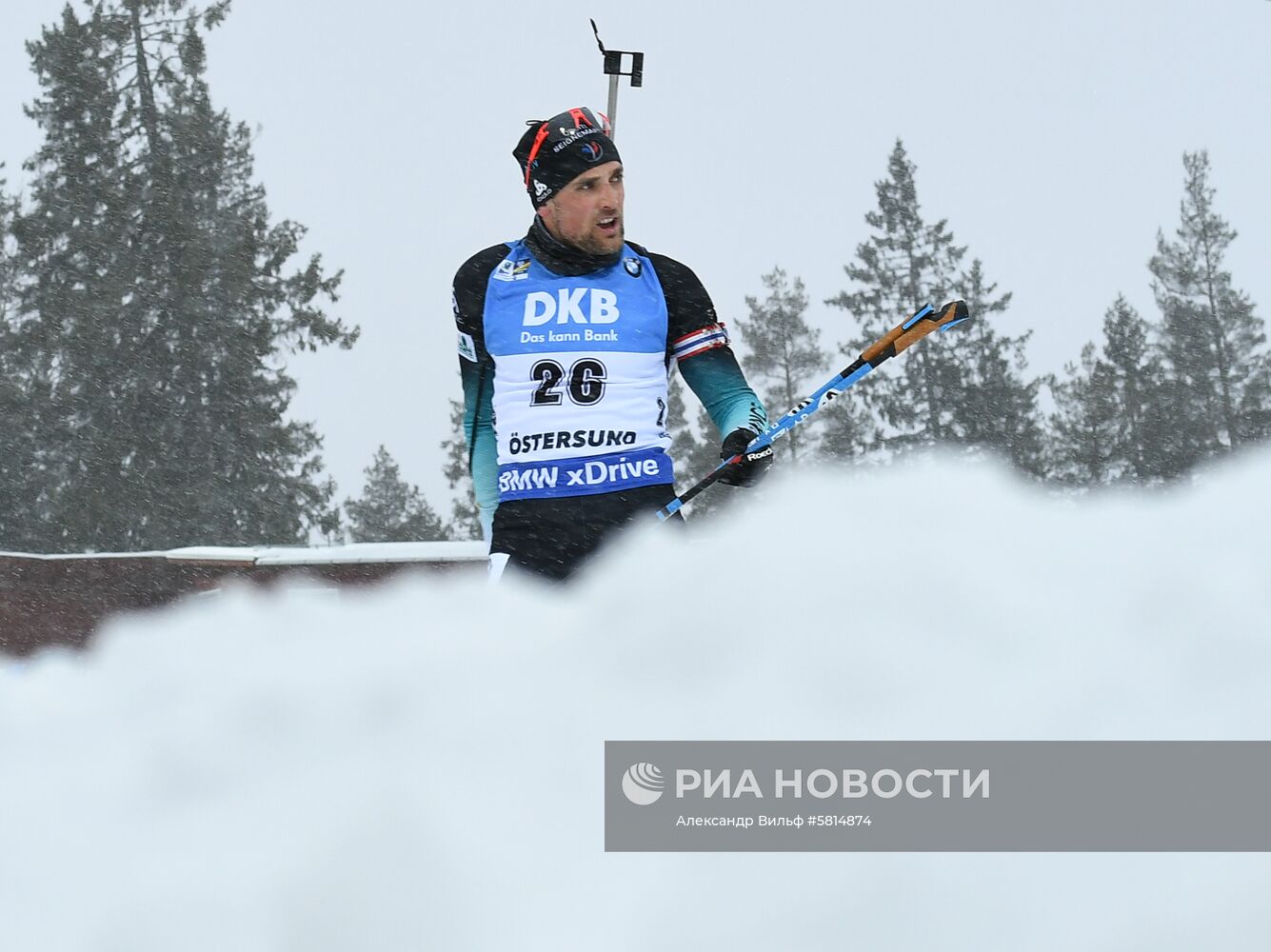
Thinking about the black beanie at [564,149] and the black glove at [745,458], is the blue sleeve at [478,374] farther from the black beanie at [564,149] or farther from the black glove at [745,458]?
the black glove at [745,458]

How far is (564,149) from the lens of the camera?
14.1ft

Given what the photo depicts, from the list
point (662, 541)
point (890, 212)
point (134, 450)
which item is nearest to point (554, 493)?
point (662, 541)

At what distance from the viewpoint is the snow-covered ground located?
1.80 m

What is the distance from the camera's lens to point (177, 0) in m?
31.7

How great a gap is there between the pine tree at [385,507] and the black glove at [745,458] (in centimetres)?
5775

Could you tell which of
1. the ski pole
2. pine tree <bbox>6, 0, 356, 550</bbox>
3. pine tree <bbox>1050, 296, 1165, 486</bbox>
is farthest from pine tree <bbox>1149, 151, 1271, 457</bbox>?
the ski pole

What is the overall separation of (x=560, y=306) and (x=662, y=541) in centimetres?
166

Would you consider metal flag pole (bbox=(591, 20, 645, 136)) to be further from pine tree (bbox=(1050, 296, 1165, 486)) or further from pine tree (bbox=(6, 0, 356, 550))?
pine tree (bbox=(1050, 296, 1165, 486))

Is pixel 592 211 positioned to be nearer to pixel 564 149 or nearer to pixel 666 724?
pixel 564 149

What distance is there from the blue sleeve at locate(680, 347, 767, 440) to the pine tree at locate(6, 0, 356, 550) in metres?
27.2

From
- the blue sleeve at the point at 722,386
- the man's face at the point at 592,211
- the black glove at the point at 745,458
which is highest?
the man's face at the point at 592,211

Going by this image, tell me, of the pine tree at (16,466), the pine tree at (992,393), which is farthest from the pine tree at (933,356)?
the pine tree at (16,466)

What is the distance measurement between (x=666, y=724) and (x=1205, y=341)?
43952 millimetres

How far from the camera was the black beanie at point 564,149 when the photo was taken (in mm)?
4301
